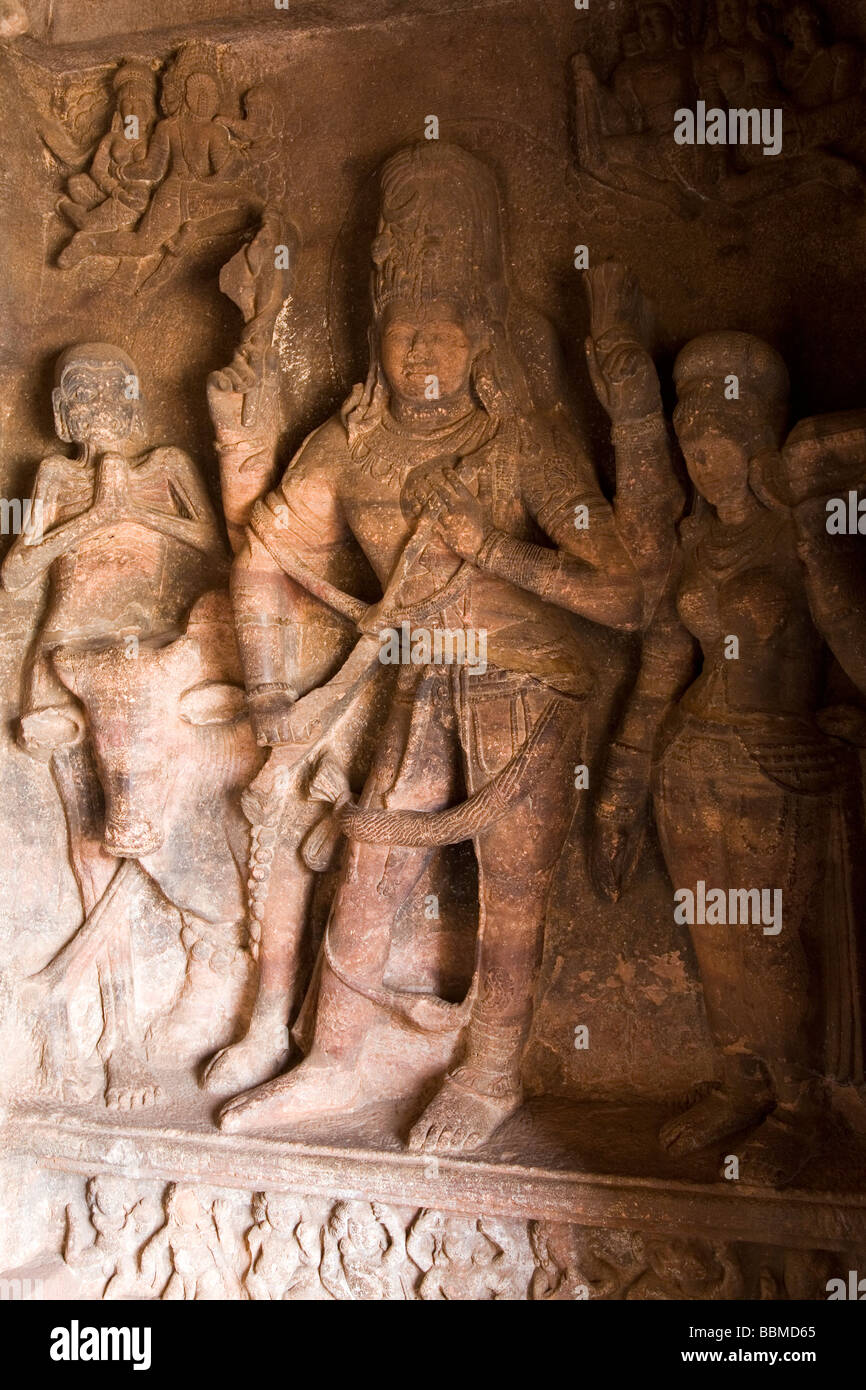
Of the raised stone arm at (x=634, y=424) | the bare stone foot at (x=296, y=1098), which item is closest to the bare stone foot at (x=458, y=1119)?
the bare stone foot at (x=296, y=1098)

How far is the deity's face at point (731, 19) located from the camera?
4074 mm

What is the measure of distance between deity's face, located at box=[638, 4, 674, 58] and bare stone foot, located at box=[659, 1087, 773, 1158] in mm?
3375

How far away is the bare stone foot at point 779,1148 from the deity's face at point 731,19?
3351 mm

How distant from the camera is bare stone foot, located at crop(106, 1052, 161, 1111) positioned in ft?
15.1

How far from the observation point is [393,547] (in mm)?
4270

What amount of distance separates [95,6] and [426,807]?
3116mm

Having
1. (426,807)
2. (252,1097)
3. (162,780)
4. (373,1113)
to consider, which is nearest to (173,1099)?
(252,1097)

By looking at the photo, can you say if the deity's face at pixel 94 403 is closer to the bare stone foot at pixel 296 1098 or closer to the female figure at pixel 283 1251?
the bare stone foot at pixel 296 1098

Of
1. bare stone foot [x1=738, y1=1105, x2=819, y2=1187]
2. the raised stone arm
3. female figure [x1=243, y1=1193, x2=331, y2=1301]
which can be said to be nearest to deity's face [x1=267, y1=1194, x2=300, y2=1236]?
female figure [x1=243, y1=1193, x2=331, y2=1301]

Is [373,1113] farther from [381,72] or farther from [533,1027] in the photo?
[381,72]

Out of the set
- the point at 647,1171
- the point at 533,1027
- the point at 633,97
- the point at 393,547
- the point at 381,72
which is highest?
the point at 381,72

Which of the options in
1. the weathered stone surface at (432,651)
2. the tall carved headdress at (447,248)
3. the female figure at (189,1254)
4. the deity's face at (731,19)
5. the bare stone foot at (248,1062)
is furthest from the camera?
the bare stone foot at (248,1062)

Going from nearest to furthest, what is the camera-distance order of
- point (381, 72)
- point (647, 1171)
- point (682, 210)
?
1. point (647, 1171)
2. point (682, 210)
3. point (381, 72)

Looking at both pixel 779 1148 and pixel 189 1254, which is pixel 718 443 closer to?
pixel 779 1148
